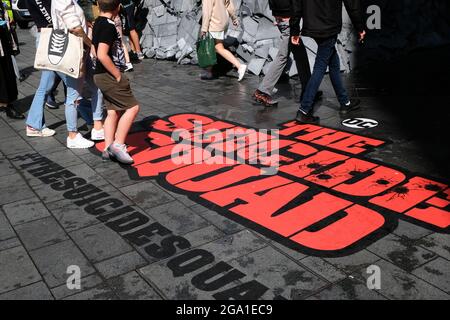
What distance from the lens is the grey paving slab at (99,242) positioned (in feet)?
10.1

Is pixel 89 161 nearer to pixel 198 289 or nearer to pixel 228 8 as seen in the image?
pixel 198 289

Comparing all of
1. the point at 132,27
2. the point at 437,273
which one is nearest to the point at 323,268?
the point at 437,273

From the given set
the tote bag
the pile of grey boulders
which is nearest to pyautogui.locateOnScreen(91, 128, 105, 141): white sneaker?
the tote bag

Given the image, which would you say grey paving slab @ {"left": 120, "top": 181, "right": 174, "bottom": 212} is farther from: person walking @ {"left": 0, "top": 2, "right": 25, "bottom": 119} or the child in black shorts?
person walking @ {"left": 0, "top": 2, "right": 25, "bottom": 119}

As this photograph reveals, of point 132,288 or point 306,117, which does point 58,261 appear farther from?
point 306,117

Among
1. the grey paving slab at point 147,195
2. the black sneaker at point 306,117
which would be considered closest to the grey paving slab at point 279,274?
the grey paving slab at point 147,195

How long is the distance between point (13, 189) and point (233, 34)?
6.21 metres

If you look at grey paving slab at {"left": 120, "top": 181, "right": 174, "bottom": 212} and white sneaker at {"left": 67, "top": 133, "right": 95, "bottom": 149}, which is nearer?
grey paving slab at {"left": 120, "top": 181, "right": 174, "bottom": 212}

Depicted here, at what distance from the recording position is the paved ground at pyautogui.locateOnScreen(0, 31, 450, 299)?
105 inches

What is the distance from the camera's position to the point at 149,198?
3898 mm

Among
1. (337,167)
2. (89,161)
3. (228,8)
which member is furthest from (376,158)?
(228,8)

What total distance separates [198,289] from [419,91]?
5.45m

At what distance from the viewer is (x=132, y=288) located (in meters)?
2.71

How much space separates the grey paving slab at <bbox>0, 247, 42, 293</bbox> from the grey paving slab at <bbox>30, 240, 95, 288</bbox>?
48 millimetres
